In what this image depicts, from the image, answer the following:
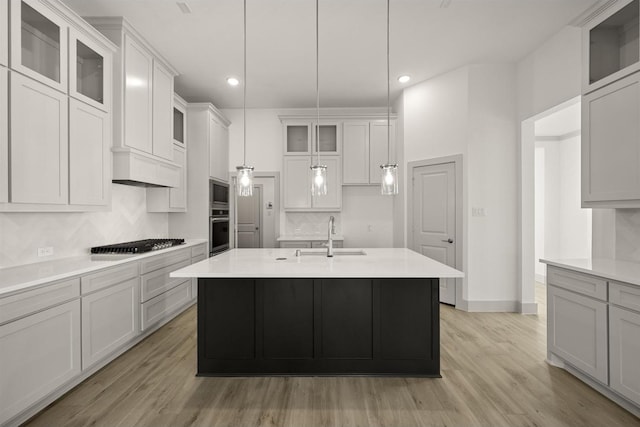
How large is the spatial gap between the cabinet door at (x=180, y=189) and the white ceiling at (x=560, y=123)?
4.94m

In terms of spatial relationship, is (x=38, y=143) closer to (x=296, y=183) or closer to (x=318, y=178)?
(x=318, y=178)

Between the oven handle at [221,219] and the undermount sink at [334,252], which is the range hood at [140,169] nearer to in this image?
the oven handle at [221,219]

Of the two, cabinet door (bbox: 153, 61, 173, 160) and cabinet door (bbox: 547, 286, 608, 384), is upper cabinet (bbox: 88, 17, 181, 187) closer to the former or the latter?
cabinet door (bbox: 153, 61, 173, 160)

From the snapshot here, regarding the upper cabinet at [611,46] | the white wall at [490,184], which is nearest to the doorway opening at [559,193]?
the white wall at [490,184]

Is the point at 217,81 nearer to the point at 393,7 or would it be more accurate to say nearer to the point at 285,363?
the point at 393,7

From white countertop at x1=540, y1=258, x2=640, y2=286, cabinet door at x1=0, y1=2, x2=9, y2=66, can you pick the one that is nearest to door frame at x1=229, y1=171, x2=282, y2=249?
cabinet door at x1=0, y1=2, x2=9, y2=66

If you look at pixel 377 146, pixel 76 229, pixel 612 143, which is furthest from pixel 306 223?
pixel 612 143

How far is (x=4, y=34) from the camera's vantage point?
6.66 feet

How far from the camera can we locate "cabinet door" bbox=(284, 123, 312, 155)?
5405 millimetres

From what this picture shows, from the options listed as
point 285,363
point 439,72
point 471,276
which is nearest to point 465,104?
point 439,72

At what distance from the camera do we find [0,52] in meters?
1.99

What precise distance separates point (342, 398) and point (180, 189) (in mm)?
3431

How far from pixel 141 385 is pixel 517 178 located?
450cm

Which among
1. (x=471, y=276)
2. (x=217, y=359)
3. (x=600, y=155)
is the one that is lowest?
(x=217, y=359)
